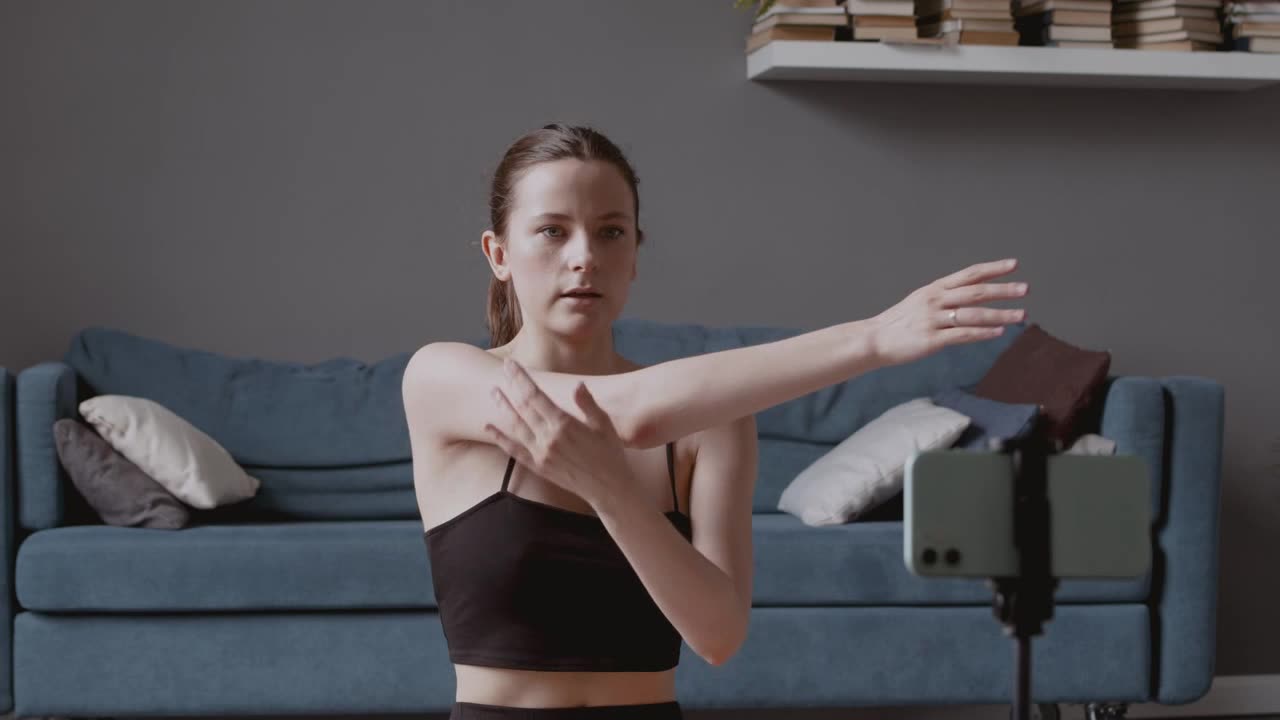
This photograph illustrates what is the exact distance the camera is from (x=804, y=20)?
3.68 metres

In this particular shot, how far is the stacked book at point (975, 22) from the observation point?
145 inches

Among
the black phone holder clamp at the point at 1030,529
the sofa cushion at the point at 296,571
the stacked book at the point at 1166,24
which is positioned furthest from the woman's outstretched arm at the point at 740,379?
the stacked book at the point at 1166,24

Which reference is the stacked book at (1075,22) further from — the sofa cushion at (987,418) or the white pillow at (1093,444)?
the white pillow at (1093,444)

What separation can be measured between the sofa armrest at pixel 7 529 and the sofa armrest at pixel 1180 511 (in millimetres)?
2337

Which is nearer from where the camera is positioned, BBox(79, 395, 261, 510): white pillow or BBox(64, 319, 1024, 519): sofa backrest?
BBox(79, 395, 261, 510): white pillow

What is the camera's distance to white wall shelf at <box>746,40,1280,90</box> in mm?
3682

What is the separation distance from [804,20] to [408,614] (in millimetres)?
1813

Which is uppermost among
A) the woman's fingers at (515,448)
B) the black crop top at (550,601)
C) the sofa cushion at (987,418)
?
the woman's fingers at (515,448)

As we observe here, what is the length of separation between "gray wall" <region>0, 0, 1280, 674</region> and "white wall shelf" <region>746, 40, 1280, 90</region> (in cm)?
15

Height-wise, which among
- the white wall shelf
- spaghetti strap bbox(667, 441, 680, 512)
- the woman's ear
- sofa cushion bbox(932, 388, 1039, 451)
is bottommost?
sofa cushion bbox(932, 388, 1039, 451)

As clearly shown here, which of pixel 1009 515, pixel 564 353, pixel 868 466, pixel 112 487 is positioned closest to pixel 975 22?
pixel 868 466

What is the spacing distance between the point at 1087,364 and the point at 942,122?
1036 mm

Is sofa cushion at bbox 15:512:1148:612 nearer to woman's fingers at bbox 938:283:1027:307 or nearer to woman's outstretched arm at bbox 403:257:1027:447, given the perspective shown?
woman's outstretched arm at bbox 403:257:1027:447

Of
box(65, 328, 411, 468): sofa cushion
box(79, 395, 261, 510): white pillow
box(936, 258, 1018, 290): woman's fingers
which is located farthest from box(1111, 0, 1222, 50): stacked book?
box(936, 258, 1018, 290): woman's fingers
